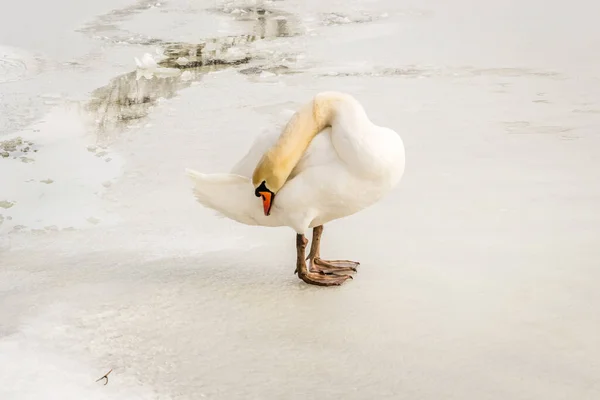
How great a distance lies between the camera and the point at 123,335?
307 cm

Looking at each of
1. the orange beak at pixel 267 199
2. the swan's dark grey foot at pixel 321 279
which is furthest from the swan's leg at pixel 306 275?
the orange beak at pixel 267 199

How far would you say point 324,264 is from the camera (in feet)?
11.9

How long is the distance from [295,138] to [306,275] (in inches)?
26.6

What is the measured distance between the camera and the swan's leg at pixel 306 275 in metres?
3.42

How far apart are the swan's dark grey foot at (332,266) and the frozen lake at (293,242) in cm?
10

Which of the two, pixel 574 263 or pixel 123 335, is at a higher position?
pixel 574 263

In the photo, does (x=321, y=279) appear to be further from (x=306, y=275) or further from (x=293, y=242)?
(x=293, y=242)

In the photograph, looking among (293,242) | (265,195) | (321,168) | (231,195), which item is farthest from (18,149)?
(321,168)

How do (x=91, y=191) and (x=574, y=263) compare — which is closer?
(x=574, y=263)

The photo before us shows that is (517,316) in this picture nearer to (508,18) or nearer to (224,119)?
(224,119)

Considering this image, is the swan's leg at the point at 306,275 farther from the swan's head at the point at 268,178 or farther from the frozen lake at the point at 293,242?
the swan's head at the point at 268,178

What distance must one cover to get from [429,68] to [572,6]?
178 inches

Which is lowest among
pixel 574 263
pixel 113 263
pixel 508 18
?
pixel 113 263

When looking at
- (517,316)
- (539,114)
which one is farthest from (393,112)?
(517,316)
